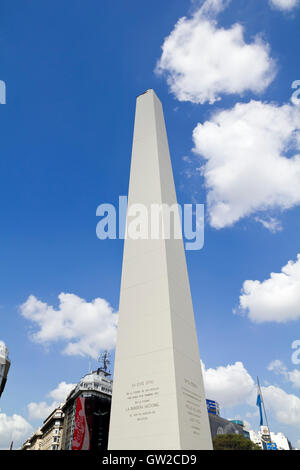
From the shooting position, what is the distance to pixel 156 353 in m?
10.8

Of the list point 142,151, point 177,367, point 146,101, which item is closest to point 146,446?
point 177,367

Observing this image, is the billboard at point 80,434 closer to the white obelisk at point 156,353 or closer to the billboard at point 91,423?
the billboard at point 91,423

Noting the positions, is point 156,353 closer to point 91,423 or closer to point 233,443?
point 233,443

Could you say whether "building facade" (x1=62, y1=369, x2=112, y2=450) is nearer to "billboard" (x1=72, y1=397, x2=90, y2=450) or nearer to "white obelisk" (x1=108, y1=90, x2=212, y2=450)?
"billboard" (x1=72, y1=397, x2=90, y2=450)

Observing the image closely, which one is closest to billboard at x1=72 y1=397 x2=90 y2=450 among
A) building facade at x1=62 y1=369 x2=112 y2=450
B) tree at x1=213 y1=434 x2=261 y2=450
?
building facade at x1=62 y1=369 x2=112 y2=450

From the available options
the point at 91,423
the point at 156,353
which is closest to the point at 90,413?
the point at 91,423

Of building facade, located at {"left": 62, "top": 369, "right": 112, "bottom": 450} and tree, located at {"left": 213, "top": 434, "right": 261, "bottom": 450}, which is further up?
building facade, located at {"left": 62, "top": 369, "right": 112, "bottom": 450}

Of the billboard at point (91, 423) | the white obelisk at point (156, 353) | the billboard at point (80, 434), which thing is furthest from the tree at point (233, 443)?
the white obelisk at point (156, 353)

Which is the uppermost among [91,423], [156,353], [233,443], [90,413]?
[90,413]

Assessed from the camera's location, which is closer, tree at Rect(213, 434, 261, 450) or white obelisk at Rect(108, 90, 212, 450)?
white obelisk at Rect(108, 90, 212, 450)

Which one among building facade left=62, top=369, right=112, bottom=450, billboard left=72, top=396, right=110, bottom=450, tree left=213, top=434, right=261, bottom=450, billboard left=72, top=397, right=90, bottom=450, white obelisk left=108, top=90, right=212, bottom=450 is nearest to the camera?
white obelisk left=108, top=90, right=212, bottom=450

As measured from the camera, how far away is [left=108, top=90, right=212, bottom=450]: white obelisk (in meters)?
9.67

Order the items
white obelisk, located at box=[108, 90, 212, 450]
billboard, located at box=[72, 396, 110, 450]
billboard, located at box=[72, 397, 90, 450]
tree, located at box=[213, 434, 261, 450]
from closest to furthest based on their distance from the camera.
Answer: white obelisk, located at box=[108, 90, 212, 450]
tree, located at box=[213, 434, 261, 450]
billboard, located at box=[72, 397, 90, 450]
billboard, located at box=[72, 396, 110, 450]
